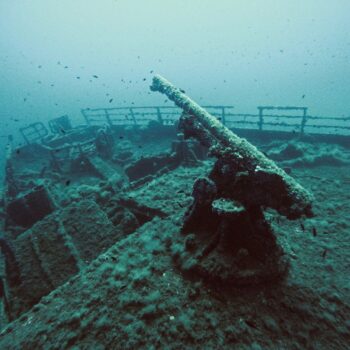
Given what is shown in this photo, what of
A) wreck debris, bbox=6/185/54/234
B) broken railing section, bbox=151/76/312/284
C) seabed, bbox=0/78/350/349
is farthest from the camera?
wreck debris, bbox=6/185/54/234

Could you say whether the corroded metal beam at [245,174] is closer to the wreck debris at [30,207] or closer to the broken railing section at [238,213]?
the broken railing section at [238,213]

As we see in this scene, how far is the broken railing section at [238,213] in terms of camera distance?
240 cm

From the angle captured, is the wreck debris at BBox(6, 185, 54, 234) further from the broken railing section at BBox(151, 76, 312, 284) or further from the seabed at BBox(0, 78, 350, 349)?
the broken railing section at BBox(151, 76, 312, 284)

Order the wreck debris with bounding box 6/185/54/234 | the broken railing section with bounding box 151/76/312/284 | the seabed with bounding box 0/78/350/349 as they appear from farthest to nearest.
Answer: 1. the wreck debris with bounding box 6/185/54/234
2. the broken railing section with bounding box 151/76/312/284
3. the seabed with bounding box 0/78/350/349

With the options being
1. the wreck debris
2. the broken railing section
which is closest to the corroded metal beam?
the broken railing section

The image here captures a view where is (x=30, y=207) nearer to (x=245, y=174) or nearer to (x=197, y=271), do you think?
(x=197, y=271)

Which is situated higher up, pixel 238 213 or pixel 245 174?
pixel 245 174

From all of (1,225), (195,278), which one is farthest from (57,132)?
(195,278)

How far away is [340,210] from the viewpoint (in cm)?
410

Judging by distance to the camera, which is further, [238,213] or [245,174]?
[245,174]

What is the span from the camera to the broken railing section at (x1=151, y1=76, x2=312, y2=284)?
2405 millimetres

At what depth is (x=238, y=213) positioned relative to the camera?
8.46ft

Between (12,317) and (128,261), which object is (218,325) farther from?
(12,317)

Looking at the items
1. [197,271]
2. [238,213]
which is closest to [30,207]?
[197,271]
